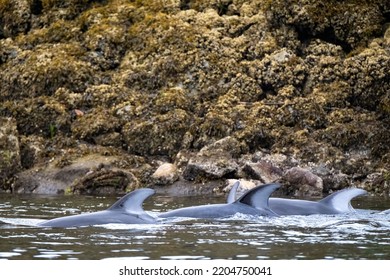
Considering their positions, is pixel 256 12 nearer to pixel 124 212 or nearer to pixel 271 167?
pixel 271 167

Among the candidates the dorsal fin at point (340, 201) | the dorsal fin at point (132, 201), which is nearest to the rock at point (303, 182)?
the dorsal fin at point (340, 201)

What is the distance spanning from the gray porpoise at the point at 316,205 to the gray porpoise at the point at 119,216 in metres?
2.32

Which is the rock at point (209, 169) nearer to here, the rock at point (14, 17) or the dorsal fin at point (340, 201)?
the dorsal fin at point (340, 201)

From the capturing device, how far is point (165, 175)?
92.7ft

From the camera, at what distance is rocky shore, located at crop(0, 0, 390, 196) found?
93.4ft

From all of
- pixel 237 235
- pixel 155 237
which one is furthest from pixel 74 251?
pixel 237 235

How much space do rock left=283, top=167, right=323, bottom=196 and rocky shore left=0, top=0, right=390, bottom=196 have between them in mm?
40

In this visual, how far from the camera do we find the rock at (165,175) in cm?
2820

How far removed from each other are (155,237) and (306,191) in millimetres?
12182

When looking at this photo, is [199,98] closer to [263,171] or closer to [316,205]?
[263,171]

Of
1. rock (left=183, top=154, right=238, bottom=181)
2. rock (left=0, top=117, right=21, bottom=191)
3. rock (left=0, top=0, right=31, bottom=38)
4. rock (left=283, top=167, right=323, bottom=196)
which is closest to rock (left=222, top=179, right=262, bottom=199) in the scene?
rock (left=183, top=154, right=238, bottom=181)

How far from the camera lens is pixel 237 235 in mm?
15703

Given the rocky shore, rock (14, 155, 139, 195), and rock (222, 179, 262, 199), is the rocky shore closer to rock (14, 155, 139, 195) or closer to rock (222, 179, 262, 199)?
rock (14, 155, 139, 195)

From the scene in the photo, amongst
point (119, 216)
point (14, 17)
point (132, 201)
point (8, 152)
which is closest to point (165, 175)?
point (8, 152)
